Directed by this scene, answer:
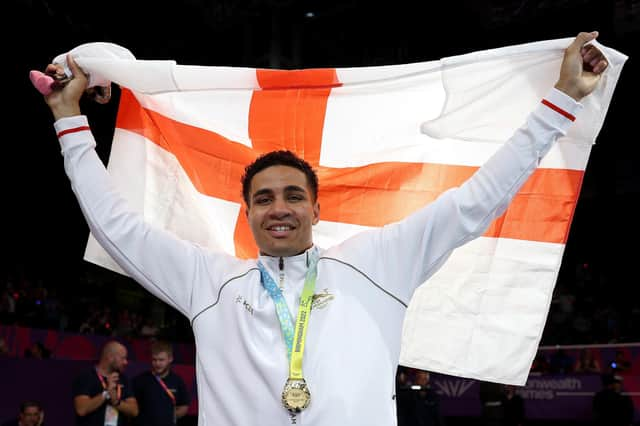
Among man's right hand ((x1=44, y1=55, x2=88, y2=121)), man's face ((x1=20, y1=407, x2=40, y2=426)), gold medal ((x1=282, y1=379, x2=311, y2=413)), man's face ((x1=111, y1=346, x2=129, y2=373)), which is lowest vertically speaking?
gold medal ((x1=282, y1=379, x2=311, y2=413))

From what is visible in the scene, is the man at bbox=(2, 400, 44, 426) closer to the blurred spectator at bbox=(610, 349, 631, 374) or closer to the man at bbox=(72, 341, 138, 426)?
the man at bbox=(72, 341, 138, 426)

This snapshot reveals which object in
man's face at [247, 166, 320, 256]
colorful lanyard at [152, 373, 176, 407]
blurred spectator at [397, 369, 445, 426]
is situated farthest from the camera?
blurred spectator at [397, 369, 445, 426]

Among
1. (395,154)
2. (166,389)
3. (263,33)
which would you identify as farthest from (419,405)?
(395,154)

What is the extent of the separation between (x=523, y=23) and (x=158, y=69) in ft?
22.5

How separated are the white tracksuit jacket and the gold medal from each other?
0.08 ft

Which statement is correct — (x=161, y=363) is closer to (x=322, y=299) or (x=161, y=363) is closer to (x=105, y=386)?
(x=105, y=386)

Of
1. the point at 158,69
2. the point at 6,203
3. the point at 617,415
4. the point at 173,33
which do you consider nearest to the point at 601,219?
the point at 617,415

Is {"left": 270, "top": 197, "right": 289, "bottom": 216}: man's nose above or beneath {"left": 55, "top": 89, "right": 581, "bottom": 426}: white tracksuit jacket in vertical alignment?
above

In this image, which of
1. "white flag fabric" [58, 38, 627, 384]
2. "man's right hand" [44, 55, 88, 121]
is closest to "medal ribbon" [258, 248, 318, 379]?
"white flag fabric" [58, 38, 627, 384]

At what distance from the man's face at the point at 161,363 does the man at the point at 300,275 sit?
3526 mm

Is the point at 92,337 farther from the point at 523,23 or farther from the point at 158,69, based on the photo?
the point at 158,69

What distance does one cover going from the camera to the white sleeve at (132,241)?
2010 mm

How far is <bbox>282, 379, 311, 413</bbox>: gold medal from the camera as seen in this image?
1.69m

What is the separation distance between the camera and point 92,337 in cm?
879
